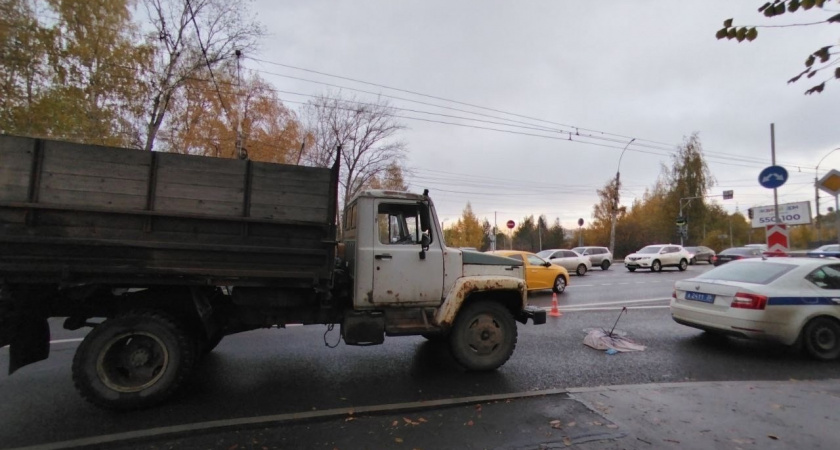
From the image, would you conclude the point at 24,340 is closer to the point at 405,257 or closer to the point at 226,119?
the point at 405,257

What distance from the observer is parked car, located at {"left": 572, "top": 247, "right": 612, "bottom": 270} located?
28438mm

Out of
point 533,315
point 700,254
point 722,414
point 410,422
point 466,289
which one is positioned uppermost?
point 700,254

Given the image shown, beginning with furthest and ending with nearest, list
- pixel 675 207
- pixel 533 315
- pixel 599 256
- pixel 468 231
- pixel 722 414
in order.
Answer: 1. pixel 468 231
2. pixel 675 207
3. pixel 599 256
4. pixel 533 315
5. pixel 722 414

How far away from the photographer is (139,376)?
419cm

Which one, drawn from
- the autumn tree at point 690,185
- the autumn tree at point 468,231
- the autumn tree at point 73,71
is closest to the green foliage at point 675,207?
the autumn tree at point 690,185

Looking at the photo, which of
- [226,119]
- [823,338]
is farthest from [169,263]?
[226,119]

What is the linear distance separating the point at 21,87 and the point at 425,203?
18631mm

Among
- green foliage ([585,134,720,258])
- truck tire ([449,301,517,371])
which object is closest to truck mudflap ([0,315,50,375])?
truck tire ([449,301,517,371])

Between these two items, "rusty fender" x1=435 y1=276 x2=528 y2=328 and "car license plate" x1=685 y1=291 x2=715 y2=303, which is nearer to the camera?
"rusty fender" x1=435 y1=276 x2=528 y2=328

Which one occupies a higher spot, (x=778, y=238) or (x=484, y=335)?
(x=778, y=238)

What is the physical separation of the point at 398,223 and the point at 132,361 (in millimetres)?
3244

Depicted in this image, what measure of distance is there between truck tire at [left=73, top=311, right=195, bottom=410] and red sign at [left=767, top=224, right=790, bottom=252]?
12508mm

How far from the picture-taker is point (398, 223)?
5348 millimetres

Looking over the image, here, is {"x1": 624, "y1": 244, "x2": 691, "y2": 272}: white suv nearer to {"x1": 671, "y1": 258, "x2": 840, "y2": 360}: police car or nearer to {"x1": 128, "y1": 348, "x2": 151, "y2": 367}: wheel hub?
{"x1": 671, "y1": 258, "x2": 840, "y2": 360}: police car
